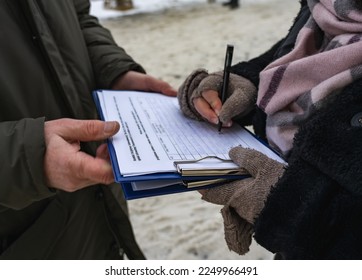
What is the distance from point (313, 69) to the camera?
0.60m

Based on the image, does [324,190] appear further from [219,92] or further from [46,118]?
[46,118]

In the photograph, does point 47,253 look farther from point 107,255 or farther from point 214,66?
point 214,66

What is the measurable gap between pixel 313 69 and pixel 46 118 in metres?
0.54

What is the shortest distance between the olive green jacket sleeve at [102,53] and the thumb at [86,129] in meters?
0.36

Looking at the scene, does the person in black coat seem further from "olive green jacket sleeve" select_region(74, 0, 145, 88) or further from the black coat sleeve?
"olive green jacket sleeve" select_region(74, 0, 145, 88)

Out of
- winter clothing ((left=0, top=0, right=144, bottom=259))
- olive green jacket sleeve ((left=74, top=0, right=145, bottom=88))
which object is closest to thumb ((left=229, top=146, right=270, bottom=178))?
winter clothing ((left=0, top=0, right=144, bottom=259))

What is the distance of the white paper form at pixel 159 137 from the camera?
0.62 meters

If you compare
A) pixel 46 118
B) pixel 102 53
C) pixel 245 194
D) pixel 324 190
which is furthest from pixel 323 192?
Result: pixel 102 53

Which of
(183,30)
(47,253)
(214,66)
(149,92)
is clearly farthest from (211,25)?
(47,253)

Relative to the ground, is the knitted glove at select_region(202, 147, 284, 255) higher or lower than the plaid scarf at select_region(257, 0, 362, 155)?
lower

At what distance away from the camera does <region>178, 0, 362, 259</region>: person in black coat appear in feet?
1.62

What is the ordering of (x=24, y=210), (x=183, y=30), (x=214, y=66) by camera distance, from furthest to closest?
(x=183, y=30) → (x=214, y=66) → (x=24, y=210)

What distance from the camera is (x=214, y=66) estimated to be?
10.0ft

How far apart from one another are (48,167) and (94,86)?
1.28 feet
